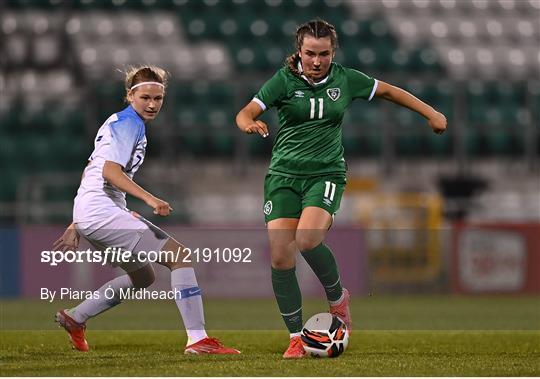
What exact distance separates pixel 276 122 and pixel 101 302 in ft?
31.4

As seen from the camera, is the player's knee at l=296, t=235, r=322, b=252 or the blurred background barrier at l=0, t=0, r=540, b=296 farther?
the blurred background barrier at l=0, t=0, r=540, b=296

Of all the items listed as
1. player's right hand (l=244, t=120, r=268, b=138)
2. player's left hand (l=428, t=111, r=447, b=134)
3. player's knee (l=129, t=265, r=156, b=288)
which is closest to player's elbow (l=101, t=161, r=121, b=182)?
player's knee (l=129, t=265, r=156, b=288)

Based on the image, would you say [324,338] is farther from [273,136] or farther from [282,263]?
[273,136]

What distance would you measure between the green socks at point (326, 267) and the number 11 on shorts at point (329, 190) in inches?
10.3

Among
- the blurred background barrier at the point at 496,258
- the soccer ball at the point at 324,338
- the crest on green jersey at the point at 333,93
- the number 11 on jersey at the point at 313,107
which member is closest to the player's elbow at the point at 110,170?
the number 11 on jersey at the point at 313,107

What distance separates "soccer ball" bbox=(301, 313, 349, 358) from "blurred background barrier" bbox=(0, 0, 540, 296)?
5923mm

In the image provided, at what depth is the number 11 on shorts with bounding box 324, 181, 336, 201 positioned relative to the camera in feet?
20.6

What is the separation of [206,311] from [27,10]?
26.9 feet

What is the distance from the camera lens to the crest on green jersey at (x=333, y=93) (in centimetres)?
634

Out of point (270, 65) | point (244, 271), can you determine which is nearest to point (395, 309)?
point (244, 271)

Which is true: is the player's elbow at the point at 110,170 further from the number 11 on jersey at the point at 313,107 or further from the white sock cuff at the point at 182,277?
the number 11 on jersey at the point at 313,107

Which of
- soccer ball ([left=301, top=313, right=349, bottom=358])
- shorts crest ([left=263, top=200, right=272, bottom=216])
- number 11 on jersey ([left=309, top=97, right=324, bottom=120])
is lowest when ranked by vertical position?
soccer ball ([left=301, top=313, right=349, bottom=358])

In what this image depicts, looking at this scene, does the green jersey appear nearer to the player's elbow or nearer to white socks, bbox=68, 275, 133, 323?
the player's elbow

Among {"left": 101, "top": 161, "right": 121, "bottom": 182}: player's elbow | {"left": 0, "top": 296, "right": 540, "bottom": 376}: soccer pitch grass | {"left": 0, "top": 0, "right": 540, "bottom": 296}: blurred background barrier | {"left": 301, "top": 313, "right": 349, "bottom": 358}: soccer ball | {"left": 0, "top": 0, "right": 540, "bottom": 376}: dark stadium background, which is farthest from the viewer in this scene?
{"left": 0, "top": 0, "right": 540, "bottom": 296}: blurred background barrier
